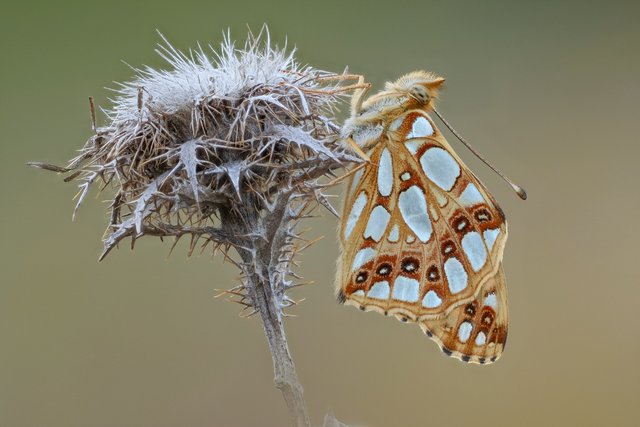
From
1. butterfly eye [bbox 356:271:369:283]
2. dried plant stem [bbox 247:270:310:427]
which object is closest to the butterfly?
butterfly eye [bbox 356:271:369:283]

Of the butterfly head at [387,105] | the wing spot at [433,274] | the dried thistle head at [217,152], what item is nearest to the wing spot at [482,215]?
the wing spot at [433,274]

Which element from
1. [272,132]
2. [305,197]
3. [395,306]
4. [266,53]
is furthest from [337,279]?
[266,53]

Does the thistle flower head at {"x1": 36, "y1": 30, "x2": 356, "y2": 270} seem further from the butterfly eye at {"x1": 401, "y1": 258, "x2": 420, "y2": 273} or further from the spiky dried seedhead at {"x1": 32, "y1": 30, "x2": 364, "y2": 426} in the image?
the butterfly eye at {"x1": 401, "y1": 258, "x2": 420, "y2": 273}

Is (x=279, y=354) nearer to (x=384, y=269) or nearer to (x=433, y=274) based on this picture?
(x=384, y=269)

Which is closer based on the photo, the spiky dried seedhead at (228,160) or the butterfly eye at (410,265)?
the spiky dried seedhead at (228,160)

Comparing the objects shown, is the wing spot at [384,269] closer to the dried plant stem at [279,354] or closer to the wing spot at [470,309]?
the wing spot at [470,309]

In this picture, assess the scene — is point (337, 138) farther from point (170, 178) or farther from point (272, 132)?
Result: point (170, 178)

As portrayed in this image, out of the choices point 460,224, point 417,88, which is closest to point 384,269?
point 460,224
